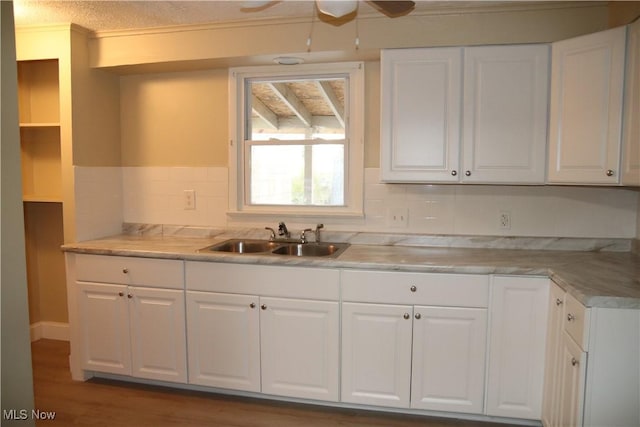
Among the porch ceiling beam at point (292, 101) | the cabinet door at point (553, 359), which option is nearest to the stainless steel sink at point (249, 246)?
the porch ceiling beam at point (292, 101)

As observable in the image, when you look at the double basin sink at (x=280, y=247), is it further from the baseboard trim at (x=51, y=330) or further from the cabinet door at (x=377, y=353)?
the baseboard trim at (x=51, y=330)

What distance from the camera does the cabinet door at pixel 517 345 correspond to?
90.7 inches

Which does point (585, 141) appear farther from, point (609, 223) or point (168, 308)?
point (168, 308)

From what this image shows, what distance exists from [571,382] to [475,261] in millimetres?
735

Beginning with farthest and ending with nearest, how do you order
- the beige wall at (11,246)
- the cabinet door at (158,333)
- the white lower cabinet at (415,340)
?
the cabinet door at (158,333), the white lower cabinet at (415,340), the beige wall at (11,246)

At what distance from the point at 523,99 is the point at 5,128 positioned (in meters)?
2.45

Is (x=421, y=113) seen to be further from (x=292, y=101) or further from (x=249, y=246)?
(x=249, y=246)

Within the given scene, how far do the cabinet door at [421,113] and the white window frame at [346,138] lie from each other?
0.36 meters

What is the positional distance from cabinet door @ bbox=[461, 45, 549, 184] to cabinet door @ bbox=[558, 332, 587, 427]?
0.99 meters

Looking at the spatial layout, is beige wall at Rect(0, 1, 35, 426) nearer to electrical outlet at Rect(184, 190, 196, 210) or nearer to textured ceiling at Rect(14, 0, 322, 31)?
textured ceiling at Rect(14, 0, 322, 31)

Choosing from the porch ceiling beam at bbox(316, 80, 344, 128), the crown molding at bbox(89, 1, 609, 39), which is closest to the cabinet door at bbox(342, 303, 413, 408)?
the porch ceiling beam at bbox(316, 80, 344, 128)

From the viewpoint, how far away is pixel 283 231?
3.09 meters

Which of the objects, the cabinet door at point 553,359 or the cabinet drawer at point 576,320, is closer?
the cabinet drawer at point 576,320

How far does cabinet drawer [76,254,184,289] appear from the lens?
8.86ft
